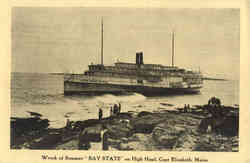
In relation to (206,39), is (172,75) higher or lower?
lower

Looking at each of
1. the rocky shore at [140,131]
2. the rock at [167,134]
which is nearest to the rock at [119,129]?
the rocky shore at [140,131]

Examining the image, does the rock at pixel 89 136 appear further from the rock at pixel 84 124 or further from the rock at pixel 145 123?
the rock at pixel 145 123

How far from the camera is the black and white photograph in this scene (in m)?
1.31

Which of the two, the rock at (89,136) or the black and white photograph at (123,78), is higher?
the black and white photograph at (123,78)

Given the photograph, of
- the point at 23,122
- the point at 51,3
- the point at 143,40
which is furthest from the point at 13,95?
the point at 143,40

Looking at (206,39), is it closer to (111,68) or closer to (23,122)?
(111,68)

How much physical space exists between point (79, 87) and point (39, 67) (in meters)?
0.19

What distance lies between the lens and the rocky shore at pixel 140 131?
51.6 inches

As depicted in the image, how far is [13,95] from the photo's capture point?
1.33 meters

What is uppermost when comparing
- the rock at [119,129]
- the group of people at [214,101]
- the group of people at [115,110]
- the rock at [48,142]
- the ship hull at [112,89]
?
the ship hull at [112,89]

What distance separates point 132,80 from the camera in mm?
1353

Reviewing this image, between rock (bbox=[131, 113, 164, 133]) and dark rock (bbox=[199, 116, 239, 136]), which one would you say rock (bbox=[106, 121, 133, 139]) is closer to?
rock (bbox=[131, 113, 164, 133])

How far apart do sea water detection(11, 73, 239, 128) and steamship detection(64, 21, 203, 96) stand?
31 mm

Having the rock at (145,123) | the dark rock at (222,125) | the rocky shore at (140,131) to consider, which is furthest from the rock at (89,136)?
the dark rock at (222,125)
